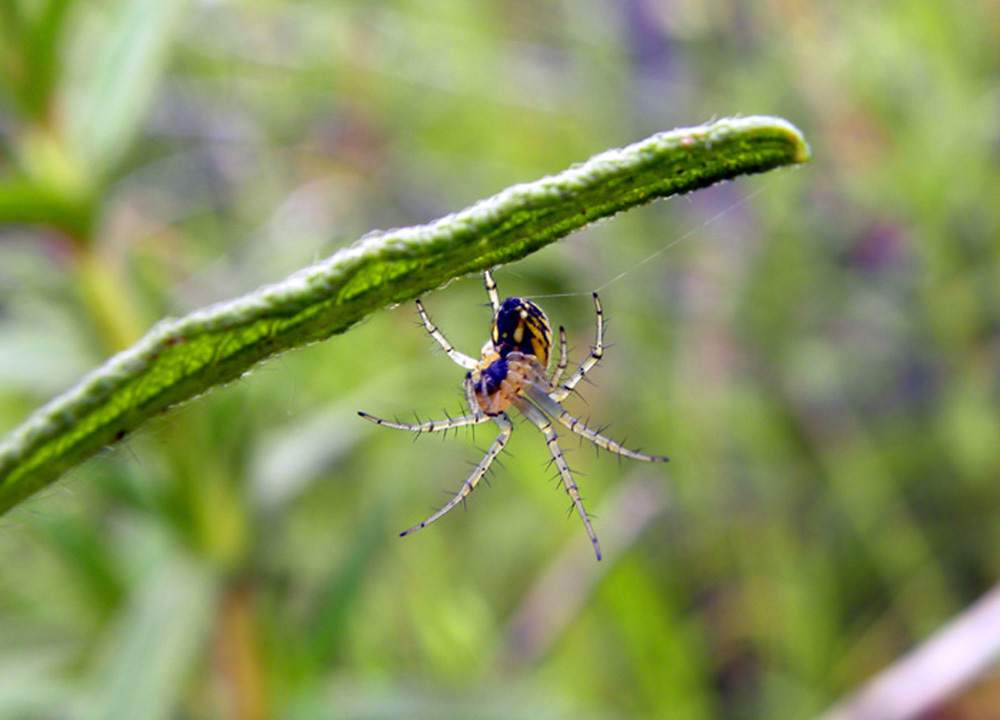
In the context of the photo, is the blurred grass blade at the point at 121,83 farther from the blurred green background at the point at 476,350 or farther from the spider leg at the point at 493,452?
the spider leg at the point at 493,452

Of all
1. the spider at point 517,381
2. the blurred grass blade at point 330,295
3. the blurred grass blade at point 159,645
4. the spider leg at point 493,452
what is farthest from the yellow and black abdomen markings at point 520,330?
the blurred grass blade at point 330,295

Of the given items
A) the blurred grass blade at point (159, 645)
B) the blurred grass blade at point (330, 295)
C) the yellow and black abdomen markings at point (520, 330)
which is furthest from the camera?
the yellow and black abdomen markings at point (520, 330)

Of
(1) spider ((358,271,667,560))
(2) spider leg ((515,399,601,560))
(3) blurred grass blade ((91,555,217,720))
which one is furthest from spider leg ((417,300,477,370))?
(3) blurred grass blade ((91,555,217,720))

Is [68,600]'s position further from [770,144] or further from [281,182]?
[770,144]

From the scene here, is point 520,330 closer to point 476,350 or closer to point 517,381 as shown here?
point 517,381

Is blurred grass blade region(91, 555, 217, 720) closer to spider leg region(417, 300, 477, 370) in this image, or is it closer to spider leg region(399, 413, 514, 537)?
spider leg region(399, 413, 514, 537)

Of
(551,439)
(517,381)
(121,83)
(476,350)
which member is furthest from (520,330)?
(121,83)

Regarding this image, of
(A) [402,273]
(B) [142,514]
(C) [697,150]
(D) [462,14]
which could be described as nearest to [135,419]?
(A) [402,273]
